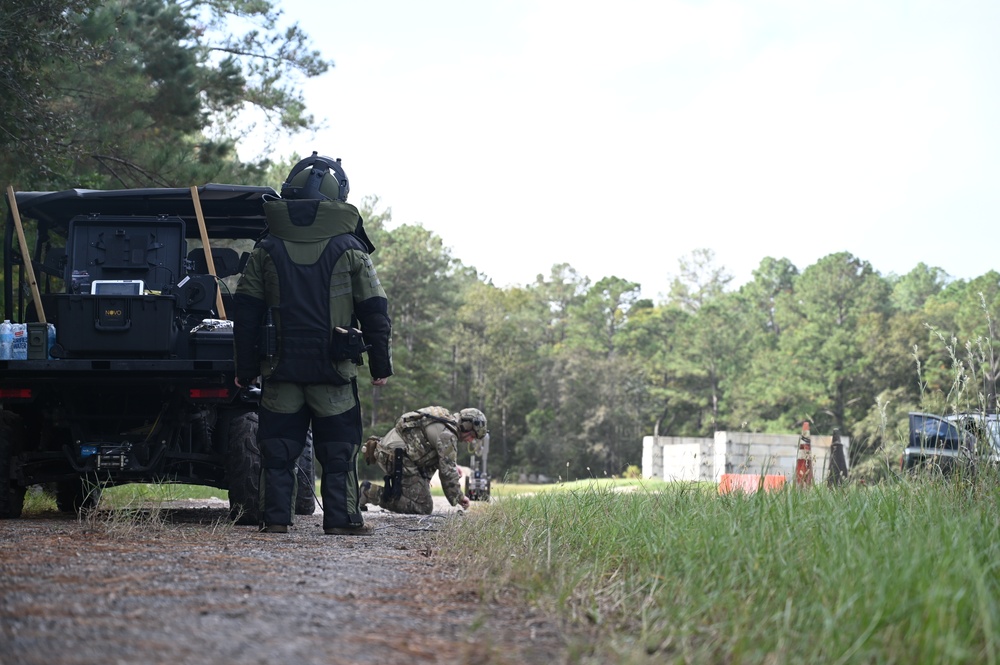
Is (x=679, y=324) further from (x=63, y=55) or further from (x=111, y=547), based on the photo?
(x=111, y=547)

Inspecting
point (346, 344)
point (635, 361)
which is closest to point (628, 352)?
point (635, 361)

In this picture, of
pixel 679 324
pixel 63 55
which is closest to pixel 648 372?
pixel 679 324

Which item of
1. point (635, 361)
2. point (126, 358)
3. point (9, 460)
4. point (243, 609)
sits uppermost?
point (635, 361)

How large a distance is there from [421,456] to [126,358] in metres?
3.24

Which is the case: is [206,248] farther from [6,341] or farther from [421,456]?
[421,456]

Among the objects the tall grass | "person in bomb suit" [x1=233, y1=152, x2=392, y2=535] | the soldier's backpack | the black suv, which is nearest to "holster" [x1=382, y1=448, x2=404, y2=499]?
the soldier's backpack

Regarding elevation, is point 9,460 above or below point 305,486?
above

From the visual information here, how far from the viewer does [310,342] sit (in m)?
7.22

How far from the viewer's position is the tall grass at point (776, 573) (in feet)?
10.5

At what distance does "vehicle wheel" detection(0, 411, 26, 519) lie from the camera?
8570 mm

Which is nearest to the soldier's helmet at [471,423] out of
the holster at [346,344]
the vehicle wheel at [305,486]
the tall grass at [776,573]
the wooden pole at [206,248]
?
the vehicle wheel at [305,486]

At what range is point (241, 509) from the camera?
27.8 ft

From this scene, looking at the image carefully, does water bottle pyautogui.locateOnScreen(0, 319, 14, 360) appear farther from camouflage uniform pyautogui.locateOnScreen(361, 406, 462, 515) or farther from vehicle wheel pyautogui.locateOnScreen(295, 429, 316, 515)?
camouflage uniform pyautogui.locateOnScreen(361, 406, 462, 515)

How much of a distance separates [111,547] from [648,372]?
72428 mm
